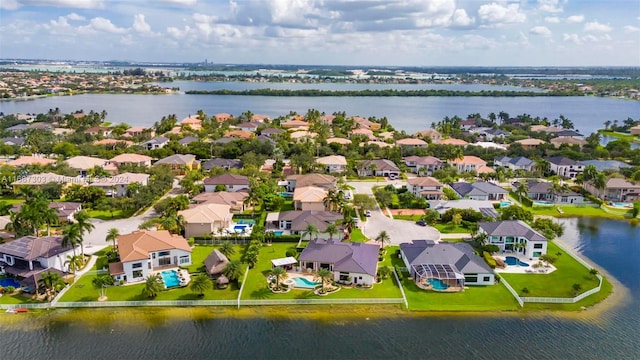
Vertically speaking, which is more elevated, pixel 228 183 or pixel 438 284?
pixel 228 183

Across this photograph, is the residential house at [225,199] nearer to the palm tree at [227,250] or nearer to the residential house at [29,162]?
the palm tree at [227,250]

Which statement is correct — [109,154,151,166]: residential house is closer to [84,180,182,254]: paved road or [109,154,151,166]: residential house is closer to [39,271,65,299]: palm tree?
[84,180,182,254]: paved road

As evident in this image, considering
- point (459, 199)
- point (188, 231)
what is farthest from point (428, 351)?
point (459, 199)

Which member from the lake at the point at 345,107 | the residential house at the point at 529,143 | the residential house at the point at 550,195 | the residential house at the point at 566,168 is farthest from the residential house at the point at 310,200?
the lake at the point at 345,107

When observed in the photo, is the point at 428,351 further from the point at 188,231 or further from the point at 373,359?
the point at 188,231

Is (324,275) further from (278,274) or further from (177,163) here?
(177,163)

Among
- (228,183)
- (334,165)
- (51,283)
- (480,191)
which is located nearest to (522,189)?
(480,191)
